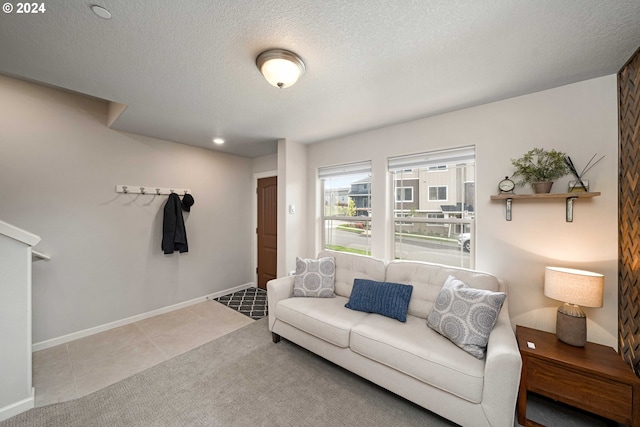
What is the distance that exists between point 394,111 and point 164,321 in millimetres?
3804

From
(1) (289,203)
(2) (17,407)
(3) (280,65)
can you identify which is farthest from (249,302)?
(3) (280,65)

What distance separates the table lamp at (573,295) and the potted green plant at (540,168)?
684 millimetres

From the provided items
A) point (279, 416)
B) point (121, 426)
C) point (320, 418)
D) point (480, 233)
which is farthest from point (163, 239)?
point (480, 233)

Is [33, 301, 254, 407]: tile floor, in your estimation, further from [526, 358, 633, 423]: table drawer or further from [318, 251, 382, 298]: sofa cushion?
[526, 358, 633, 423]: table drawer

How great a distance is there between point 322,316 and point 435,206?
66.7 inches

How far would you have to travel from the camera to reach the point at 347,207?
3.38 metres

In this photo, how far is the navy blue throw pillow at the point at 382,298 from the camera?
2.11 m

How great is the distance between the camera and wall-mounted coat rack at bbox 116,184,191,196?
300cm

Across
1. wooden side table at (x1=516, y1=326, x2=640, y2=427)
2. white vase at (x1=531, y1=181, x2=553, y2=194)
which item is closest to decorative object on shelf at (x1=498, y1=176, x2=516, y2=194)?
white vase at (x1=531, y1=181, x2=553, y2=194)

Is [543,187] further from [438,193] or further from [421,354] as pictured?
[421,354]

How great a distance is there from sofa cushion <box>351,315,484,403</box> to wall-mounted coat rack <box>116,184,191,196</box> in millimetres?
3084

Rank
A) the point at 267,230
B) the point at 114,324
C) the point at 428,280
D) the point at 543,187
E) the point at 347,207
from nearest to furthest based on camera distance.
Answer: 1. the point at 543,187
2. the point at 428,280
3. the point at 114,324
4. the point at 347,207
5. the point at 267,230

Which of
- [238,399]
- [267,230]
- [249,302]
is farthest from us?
[267,230]

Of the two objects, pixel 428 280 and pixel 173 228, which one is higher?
pixel 173 228
